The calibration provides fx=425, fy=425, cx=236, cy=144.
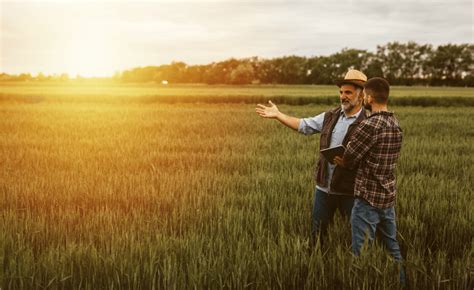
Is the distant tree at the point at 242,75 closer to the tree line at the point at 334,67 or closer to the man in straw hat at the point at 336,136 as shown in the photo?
the tree line at the point at 334,67

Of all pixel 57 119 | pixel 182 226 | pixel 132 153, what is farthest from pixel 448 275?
pixel 57 119

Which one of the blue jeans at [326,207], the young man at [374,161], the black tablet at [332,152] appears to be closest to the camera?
the young man at [374,161]

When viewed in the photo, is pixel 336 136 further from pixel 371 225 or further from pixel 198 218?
pixel 198 218

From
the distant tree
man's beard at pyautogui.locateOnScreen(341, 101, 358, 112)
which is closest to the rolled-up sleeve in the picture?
man's beard at pyautogui.locateOnScreen(341, 101, 358, 112)

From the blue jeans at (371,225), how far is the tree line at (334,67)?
67033mm

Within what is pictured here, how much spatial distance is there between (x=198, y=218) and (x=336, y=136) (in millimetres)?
1570

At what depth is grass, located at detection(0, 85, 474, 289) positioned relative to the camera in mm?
2699

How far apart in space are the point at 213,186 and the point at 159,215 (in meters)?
1.31

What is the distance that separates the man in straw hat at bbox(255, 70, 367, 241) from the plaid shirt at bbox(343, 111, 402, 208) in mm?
267

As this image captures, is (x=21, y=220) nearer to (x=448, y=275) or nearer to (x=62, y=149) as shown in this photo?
(x=448, y=275)

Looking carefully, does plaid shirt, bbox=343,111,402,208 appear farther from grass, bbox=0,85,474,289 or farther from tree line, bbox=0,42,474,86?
tree line, bbox=0,42,474,86

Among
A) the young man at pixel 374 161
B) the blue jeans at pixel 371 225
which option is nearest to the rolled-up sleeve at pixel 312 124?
the young man at pixel 374 161

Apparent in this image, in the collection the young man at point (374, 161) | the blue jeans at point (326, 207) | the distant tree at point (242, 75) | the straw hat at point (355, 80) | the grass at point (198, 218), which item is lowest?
the grass at point (198, 218)

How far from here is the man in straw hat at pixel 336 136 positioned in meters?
3.14
